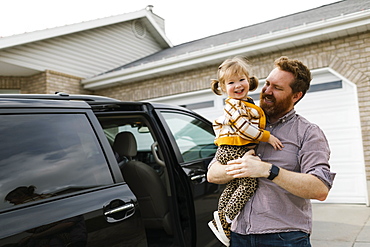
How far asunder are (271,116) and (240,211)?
53cm

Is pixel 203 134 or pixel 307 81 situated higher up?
pixel 307 81

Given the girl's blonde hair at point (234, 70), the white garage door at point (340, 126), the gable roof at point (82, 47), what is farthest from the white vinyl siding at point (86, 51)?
the girl's blonde hair at point (234, 70)

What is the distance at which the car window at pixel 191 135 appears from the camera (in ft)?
10.8

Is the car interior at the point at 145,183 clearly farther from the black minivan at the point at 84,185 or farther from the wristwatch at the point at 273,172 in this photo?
the wristwatch at the point at 273,172

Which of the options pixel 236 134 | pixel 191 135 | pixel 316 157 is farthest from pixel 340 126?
pixel 316 157

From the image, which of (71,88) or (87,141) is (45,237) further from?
(71,88)

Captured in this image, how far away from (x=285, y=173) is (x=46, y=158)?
120 centimetres

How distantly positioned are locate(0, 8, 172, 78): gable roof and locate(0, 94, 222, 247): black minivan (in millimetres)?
6944

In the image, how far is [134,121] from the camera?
10.3 ft

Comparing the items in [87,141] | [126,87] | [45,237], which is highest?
[126,87]

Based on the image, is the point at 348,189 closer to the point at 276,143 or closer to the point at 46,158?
the point at 276,143

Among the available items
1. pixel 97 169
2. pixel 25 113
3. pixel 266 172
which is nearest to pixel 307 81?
pixel 266 172

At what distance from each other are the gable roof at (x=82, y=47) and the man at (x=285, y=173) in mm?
8153

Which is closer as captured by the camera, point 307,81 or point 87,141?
point 307,81
